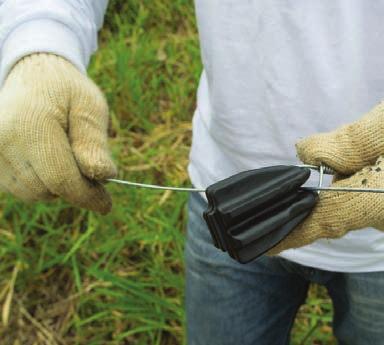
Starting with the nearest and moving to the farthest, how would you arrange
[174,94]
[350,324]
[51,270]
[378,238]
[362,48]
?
[362,48] → [378,238] → [350,324] → [51,270] → [174,94]

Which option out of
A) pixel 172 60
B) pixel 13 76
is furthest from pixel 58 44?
pixel 172 60

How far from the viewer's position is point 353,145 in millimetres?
715

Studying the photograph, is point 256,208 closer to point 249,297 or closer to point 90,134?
point 90,134

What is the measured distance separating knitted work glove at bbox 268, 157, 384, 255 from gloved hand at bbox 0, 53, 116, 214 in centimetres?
31

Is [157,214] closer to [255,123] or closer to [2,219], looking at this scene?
[2,219]

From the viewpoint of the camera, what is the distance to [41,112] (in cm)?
86

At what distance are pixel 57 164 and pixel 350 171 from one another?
40cm

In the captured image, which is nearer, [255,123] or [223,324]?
[255,123]

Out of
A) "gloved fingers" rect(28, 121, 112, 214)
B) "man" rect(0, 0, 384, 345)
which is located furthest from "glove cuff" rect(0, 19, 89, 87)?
"gloved fingers" rect(28, 121, 112, 214)

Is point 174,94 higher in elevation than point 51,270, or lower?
higher

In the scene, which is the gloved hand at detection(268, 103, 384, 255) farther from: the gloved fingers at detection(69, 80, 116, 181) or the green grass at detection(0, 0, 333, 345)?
the green grass at detection(0, 0, 333, 345)

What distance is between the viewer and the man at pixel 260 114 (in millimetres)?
735

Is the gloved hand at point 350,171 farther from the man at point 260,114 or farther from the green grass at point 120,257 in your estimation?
the green grass at point 120,257

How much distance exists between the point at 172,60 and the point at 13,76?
1.32 meters
